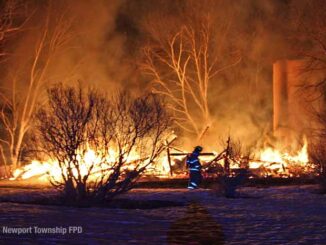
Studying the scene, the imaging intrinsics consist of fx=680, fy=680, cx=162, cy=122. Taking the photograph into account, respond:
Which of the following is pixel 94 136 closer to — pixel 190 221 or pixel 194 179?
pixel 190 221

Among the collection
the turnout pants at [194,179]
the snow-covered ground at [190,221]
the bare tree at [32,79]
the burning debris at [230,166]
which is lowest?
the snow-covered ground at [190,221]

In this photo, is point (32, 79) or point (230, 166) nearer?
point (230, 166)

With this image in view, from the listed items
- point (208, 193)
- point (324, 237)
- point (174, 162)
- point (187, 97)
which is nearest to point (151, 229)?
point (324, 237)

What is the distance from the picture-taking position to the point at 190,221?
1288cm

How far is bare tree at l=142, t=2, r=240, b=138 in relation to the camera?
1346 inches

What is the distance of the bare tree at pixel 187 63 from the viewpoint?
34.2m

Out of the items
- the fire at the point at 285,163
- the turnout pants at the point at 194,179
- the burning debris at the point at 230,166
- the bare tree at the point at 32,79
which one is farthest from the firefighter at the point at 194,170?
the bare tree at the point at 32,79

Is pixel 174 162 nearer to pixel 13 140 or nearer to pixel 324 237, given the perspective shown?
pixel 13 140

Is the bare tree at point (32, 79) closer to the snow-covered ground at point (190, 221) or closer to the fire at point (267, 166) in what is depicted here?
the fire at point (267, 166)

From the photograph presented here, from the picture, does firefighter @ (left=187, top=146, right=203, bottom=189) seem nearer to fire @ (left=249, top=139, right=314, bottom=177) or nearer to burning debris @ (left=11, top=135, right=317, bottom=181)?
burning debris @ (left=11, top=135, right=317, bottom=181)

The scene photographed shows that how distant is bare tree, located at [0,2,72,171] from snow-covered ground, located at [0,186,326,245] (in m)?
13.2

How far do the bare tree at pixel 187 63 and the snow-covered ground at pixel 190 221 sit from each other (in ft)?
58.3

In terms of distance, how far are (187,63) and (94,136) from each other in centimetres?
2116

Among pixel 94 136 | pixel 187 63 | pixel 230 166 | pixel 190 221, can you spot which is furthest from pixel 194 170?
pixel 187 63
